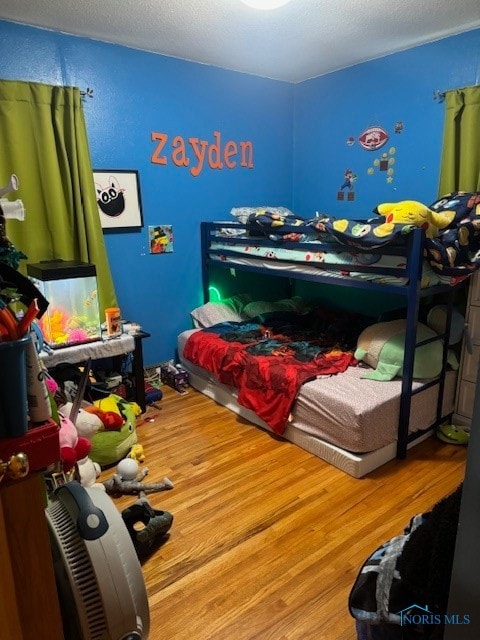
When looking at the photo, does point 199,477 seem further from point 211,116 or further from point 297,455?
point 211,116

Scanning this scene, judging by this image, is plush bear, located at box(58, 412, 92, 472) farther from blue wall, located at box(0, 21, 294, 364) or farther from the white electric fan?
blue wall, located at box(0, 21, 294, 364)

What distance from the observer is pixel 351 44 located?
2.93 m

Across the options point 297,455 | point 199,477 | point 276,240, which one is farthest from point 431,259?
point 199,477

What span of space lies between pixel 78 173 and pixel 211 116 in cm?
124

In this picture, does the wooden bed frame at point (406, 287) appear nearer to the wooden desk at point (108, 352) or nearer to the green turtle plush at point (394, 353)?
the green turtle plush at point (394, 353)

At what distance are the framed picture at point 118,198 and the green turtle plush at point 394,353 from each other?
1.88 metres

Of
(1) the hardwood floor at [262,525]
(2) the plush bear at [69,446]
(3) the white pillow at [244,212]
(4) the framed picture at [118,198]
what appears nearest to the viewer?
(2) the plush bear at [69,446]

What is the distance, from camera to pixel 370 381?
2.52m

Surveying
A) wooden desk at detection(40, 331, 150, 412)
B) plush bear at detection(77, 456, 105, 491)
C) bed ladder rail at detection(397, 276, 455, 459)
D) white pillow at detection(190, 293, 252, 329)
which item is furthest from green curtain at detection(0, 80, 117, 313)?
bed ladder rail at detection(397, 276, 455, 459)

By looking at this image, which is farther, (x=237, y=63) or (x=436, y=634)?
(x=237, y=63)

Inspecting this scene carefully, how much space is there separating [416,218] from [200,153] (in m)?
1.92

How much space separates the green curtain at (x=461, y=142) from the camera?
8.73ft

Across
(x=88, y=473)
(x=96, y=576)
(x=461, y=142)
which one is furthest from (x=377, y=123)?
(x=96, y=576)

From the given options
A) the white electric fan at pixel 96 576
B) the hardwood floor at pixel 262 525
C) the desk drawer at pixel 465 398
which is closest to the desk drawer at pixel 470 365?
the desk drawer at pixel 465 398
